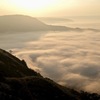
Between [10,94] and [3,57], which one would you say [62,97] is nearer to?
[10,94]

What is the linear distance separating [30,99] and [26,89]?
4034 mm

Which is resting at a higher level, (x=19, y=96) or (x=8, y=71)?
(x=8, y=71)

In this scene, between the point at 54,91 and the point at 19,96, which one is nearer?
the point at 19,96

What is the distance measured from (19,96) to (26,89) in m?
4.68

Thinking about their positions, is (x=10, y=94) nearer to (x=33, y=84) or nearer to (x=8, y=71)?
(x=33, y=84)

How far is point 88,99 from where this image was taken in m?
81.8

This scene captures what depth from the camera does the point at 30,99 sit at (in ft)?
199

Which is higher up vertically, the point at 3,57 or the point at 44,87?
the point at 3,57

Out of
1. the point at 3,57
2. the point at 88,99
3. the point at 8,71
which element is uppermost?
the point at 3,57

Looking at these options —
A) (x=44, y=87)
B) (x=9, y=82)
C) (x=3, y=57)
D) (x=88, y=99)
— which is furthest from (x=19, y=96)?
(x=3, y=57)

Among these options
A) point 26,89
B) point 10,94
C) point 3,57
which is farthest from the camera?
point 3,57

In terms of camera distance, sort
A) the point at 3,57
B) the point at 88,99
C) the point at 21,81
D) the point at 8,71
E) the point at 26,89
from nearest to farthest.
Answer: the point at 26,89
the point at 21,81
the point at 88,99
the point at 8,71
the point at 3,57

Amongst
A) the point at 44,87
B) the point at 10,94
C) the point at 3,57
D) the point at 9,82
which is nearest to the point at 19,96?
the point at 10,94

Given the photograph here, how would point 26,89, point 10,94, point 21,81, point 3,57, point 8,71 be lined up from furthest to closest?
point 3,57 < point 8,71 < point 21,81 < point 26,89 < point 10,94
